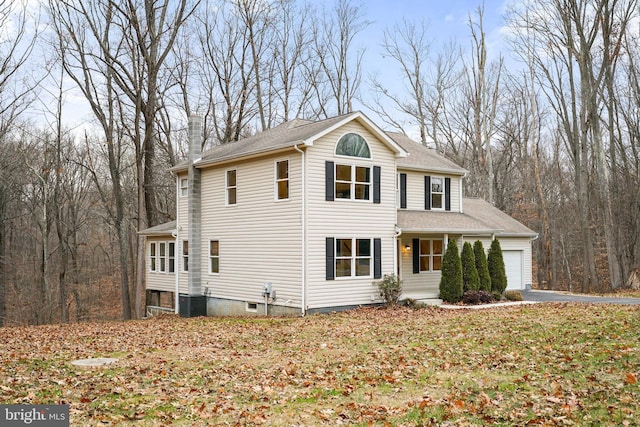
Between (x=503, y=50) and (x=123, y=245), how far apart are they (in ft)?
87.6

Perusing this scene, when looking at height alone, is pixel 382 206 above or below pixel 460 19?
below

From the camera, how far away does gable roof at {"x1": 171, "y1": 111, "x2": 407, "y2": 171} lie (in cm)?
Answer: 1772

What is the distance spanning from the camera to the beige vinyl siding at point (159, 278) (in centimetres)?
2464

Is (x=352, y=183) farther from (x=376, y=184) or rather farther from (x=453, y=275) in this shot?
(x=453, y=275)

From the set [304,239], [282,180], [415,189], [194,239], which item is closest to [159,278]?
[194,239]

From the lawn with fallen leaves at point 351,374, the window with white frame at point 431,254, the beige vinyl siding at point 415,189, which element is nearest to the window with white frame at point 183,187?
the beige vinyl siding at point 415,189

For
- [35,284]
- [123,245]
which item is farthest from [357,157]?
[35,284]

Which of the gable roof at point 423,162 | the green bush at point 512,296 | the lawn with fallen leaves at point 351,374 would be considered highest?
the gable roof at point 423,162

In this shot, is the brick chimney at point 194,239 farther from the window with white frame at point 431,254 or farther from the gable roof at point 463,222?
the window with white frame at point 431,254

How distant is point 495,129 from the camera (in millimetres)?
37781

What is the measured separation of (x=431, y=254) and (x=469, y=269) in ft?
6.55

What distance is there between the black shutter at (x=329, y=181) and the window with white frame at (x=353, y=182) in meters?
0.31

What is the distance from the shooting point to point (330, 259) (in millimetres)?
17719

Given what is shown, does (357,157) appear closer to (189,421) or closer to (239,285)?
(239,285)
